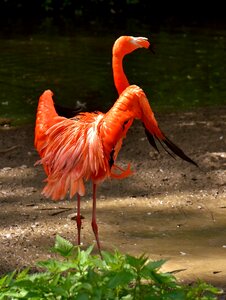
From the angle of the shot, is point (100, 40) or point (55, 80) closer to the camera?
point (55, 80)

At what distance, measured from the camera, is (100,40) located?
1366 cm

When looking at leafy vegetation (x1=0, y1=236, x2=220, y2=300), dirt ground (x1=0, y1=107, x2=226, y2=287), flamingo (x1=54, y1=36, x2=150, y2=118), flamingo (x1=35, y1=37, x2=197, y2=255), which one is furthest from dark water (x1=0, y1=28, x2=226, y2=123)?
leafy vegetation (x1=0, y1=236, x2=220, y2=300)

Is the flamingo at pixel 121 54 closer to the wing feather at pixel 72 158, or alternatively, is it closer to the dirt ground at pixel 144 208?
the wing feather at pixel 72 158

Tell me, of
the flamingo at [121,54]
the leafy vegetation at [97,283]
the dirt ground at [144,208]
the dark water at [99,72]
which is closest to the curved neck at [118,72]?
the flamingo at [121,54]

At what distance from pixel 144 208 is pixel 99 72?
5.13m

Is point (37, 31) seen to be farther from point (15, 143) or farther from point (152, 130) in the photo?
point (152, 130)

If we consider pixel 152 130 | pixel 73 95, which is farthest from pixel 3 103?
pixel 152 130

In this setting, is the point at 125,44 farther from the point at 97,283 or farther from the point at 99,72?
the point at 99,72

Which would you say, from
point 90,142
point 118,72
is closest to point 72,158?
point 90,142

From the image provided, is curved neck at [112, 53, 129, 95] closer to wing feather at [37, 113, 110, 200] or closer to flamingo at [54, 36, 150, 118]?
flamingo at [54, 36, 150, 118]

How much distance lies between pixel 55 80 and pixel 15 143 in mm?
2956

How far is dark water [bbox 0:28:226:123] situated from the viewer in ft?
28.3

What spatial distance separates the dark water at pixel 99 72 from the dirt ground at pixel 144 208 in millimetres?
1478

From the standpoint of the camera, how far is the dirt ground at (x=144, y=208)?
4508 millimetres
